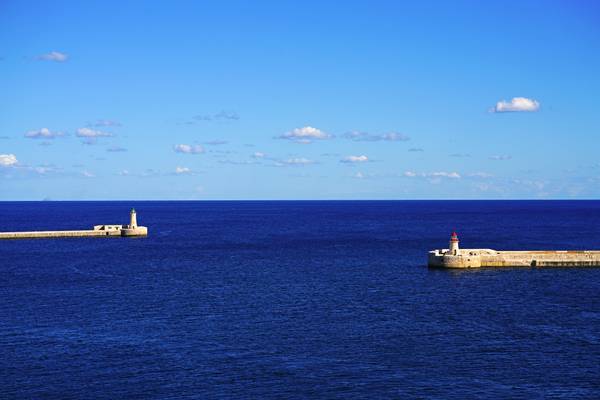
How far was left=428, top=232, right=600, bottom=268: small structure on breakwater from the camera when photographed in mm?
106438

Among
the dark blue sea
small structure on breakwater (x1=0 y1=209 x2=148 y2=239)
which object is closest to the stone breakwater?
the dark blue sea

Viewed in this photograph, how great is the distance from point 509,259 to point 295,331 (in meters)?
53.3

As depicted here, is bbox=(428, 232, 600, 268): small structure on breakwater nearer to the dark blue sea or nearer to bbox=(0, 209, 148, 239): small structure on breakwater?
the dark blue sea

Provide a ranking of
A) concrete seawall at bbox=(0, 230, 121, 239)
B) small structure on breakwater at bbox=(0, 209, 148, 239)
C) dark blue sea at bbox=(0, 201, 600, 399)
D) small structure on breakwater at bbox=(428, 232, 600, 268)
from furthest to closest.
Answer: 1. small structure on breakwater at bbox=(0, 209, 148, 239)
2. concrete seawall at bbox=(0, 230, 121, 239)
3. small structure on breakwater at bbox=(428, 232, 600, 268)
4. dark blue sea at bbox=(0, 201, 600, 399)

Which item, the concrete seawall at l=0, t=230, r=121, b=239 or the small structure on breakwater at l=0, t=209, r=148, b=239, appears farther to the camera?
the small structure on breakwater at l=0, t=209, r=148, b=239

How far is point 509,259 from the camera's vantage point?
10800 centimetres

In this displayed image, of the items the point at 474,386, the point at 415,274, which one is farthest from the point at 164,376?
the point at 415,274

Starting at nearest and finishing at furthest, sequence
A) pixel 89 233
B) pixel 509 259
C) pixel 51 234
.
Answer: pixel 509 259 < pixel 51 234 < pixel 89 233

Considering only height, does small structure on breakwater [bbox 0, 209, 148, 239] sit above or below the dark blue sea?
above

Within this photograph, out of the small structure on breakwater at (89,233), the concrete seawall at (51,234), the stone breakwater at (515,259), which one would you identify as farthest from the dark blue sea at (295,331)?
the small structure on breakwater at (89,233)

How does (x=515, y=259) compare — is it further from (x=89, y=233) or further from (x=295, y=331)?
(x=89, y=233)

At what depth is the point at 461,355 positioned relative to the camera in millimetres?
56500

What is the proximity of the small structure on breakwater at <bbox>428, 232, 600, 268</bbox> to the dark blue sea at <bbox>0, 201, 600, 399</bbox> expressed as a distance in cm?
295

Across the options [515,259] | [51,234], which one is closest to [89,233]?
[51,234]
